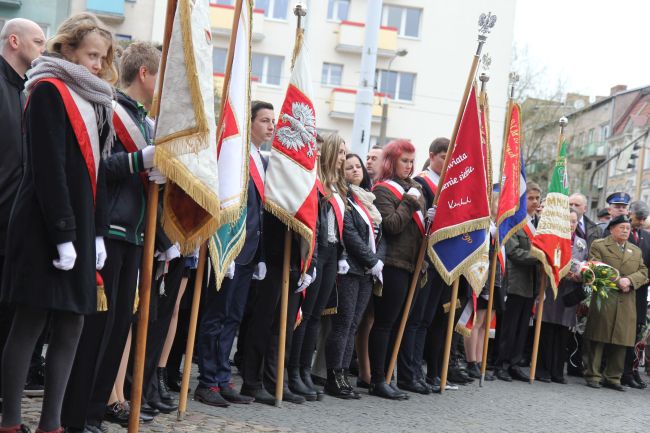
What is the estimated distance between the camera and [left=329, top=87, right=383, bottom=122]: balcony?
36.8m

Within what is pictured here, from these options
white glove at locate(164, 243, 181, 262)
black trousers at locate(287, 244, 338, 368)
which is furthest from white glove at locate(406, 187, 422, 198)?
white glove at locate(164, 243, 181, 262)

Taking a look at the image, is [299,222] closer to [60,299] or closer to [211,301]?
[211,301]

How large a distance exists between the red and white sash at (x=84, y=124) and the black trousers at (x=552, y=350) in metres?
7.51

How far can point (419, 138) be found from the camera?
37812 mm

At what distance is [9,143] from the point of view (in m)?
5.64

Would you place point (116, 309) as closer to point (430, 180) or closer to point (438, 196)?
point (438, 196)

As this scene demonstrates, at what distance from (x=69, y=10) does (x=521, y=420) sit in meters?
29.9

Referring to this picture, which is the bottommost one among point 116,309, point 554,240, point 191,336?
point 191,336

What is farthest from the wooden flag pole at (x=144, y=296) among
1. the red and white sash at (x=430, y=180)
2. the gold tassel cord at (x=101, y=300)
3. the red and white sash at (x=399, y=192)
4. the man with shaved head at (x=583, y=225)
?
the man with shaved head at (x=583, y=225)

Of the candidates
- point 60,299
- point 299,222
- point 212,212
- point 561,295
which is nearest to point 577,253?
point 561,295

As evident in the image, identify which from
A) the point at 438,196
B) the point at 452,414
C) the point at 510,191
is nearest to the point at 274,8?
the point at 510,191

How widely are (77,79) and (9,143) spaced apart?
139 cm

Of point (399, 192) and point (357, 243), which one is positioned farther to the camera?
point (399, 192)

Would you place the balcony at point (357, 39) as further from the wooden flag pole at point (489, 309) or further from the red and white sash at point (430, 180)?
the red and white sash at point (430, 180)
